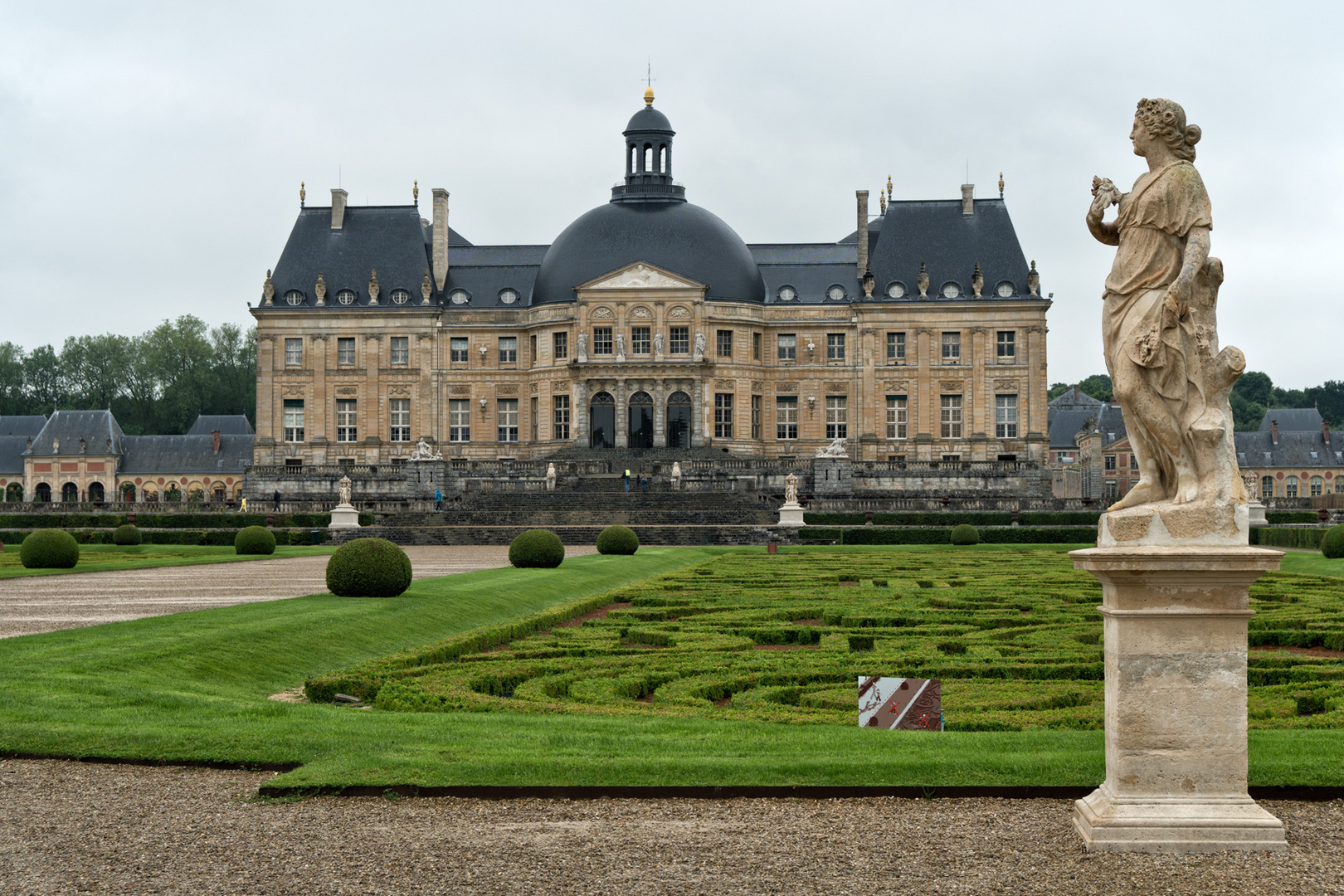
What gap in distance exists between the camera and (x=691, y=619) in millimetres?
17859

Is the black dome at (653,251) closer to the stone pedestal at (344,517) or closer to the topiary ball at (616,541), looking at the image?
the stone pedestal at (344,517)

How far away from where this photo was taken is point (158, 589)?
24031 mm

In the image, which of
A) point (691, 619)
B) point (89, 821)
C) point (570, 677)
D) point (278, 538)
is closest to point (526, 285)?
point (278, 538)

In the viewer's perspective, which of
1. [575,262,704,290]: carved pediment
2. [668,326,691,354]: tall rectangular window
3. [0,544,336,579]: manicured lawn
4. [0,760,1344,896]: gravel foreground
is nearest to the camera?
[0,760,1344,896]: gravel foreground

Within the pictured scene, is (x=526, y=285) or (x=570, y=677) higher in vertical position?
(x=526, y=285)

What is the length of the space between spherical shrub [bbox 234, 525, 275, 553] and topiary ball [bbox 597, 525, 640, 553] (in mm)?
9939

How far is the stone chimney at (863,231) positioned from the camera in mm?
68438

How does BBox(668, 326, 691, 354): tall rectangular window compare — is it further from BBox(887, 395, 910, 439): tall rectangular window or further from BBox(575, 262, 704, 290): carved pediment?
BBox(887, 395, 910, 439): tall rectangular window

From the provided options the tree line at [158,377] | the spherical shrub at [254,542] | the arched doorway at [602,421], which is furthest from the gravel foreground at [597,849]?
the tree line at [158,377]

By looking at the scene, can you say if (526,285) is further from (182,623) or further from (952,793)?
(952,793)

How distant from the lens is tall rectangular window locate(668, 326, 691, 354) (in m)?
65.9

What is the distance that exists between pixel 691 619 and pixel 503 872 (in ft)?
36.4

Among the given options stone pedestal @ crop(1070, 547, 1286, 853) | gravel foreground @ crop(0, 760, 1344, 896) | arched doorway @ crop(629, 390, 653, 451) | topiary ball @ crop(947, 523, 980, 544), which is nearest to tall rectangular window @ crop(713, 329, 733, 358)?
arched doorway @ crop(629, 390, 653, 451)

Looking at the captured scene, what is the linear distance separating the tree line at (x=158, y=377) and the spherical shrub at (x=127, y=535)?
60.9 metres
